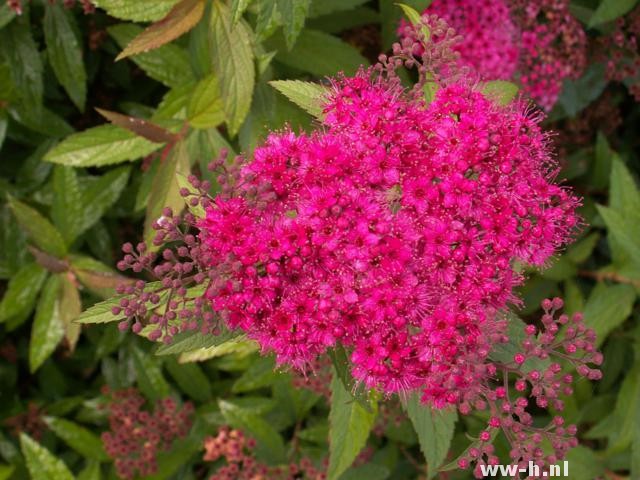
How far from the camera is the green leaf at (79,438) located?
3.16 m

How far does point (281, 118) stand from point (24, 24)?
119 centimetres

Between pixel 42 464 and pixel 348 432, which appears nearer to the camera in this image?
pixel 348 432

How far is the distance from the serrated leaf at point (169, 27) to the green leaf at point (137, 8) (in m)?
0.11

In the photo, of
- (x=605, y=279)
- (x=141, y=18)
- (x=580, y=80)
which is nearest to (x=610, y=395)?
(x=605, y=279)

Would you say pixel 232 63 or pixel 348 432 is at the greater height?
pixel 232 63

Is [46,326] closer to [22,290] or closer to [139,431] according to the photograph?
[22,290]

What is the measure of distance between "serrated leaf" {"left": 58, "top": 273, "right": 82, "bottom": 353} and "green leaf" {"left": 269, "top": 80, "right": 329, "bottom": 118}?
1351mm

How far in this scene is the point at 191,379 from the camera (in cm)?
327

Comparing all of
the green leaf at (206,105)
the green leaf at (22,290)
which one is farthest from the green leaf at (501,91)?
the green leaf at (22,290)

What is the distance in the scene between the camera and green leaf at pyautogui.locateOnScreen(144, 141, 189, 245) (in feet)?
8.21

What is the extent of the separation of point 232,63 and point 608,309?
199cm

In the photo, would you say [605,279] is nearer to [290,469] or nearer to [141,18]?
[290,469]

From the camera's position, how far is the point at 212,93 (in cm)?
256

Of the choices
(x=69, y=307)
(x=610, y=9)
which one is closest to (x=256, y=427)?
(x=69, y=307)
